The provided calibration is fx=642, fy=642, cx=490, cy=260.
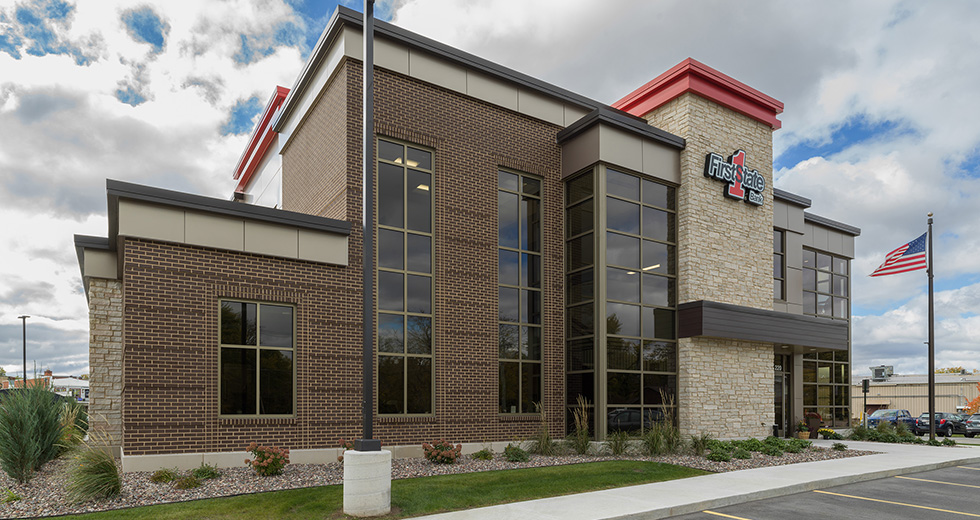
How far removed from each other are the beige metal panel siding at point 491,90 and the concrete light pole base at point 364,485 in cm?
1181

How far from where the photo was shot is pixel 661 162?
20.5m

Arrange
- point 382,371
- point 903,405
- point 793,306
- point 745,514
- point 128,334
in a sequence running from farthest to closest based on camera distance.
Result: 1. point 903,405
2. point 793,306
3. point 382,371
4. point 128,334
5. point 745,514

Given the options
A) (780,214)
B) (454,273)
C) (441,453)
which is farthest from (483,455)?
(780,214)

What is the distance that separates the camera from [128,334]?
1305 cm

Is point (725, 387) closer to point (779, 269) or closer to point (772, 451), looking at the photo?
point (772, 451)

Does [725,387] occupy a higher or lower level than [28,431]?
lower

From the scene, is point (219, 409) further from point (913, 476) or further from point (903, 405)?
point (903, 405)

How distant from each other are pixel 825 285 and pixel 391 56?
74.4ft

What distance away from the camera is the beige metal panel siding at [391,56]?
17.0 metres

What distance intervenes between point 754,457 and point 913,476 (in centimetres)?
362

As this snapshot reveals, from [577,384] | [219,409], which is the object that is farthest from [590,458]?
[219,409]

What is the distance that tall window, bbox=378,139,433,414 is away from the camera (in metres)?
16.5

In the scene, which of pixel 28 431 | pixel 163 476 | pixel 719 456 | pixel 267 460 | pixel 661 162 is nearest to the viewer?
pixel 163 476

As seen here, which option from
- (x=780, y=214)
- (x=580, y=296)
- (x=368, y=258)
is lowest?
(x=580, y=296)
